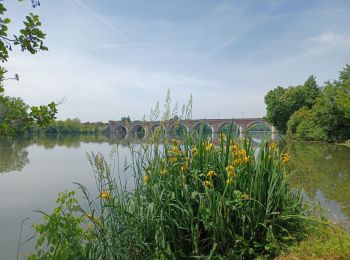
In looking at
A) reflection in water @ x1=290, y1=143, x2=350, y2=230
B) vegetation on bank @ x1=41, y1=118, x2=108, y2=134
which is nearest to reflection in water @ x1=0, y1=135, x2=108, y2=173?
reflection in water @ x1=290, y1=143, x2=350, y2=230

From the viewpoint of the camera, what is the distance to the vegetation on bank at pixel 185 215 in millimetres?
3018

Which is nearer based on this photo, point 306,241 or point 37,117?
point 37,117

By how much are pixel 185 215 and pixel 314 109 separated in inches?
1512

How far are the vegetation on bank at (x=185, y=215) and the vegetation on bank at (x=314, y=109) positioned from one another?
1705cm

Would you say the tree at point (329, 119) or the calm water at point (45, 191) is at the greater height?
the tree at point (329, 119)

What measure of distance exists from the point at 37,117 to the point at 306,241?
2586mm

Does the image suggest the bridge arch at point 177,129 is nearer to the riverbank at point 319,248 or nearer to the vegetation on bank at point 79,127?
the riverbank at point 319,248

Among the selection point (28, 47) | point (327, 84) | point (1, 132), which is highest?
point (327, 84)

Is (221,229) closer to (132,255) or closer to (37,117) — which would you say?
(132,255)

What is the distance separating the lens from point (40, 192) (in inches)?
484

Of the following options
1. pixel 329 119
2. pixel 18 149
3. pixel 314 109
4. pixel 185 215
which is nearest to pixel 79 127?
pixel 18 149

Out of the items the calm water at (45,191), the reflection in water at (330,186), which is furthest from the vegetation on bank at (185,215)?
the reflection in water at (330,186)

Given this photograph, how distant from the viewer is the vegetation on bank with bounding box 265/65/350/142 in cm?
3212

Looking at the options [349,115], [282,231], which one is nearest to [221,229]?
[282,231]
